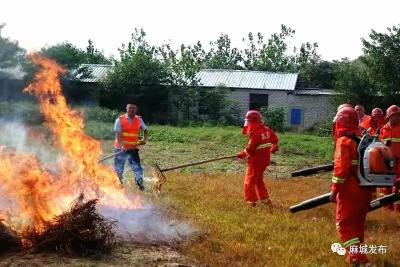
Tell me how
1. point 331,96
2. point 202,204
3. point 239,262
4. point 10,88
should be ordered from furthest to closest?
1. point 331,96
2. point 10,88
3. point 202,204
4. point 239,262

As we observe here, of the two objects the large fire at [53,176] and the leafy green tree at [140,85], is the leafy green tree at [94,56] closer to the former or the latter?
the leafy green tree at [140,85]

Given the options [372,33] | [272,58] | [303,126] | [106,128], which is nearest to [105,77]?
[106,128]

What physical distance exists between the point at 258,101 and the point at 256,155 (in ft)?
82.1

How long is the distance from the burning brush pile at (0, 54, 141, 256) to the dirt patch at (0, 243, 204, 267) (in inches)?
6.8

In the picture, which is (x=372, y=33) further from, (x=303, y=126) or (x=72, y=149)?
(x=72, y=149)

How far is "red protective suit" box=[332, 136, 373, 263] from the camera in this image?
6012 millimetres

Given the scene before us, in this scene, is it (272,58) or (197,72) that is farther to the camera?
(272,58)

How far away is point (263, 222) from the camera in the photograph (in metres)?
8.40

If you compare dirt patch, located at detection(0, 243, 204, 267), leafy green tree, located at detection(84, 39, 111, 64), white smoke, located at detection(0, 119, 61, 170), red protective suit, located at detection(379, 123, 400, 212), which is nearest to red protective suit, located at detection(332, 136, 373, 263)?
dirt patch, located at detection(0, 243, 204, 267)

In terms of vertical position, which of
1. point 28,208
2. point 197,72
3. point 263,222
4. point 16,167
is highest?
point 197,72

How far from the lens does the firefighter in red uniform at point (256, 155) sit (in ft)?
32.7

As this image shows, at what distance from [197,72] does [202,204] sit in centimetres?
2753

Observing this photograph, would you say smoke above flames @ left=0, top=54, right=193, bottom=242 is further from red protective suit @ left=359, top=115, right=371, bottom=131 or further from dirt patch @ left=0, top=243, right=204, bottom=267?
red protective suit @ left=359, top=115, right=371, bottom=131

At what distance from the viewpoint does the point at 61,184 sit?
6.95 meters
